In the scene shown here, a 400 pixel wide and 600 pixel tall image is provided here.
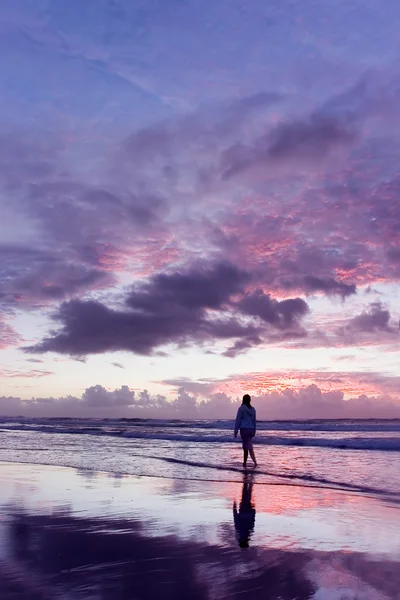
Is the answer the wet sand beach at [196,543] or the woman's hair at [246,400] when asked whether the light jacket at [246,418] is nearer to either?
the woman's hair at [246,400]

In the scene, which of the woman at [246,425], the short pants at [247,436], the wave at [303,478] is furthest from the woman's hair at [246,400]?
the wave at [303,478]

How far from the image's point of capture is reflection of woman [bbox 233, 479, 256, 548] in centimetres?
774

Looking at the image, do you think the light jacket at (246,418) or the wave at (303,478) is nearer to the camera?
the wave at (303,478)

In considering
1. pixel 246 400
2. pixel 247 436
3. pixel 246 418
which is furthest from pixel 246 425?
pixel 246 400

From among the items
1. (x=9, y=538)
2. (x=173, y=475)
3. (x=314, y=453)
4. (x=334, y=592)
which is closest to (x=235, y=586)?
(x=334, y=592)

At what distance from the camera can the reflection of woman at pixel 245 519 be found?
305 inches

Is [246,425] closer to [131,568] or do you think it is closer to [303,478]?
[303,478]

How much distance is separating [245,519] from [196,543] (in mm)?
1842

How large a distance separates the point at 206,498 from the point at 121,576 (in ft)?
17.2

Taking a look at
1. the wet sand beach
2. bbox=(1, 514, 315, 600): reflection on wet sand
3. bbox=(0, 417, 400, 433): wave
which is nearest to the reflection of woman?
the wet sand beach

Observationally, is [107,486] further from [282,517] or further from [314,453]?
[314,453]

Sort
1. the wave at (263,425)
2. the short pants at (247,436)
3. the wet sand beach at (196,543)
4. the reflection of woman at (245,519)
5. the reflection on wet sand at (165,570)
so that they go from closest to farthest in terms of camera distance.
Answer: the reflection on wet sand at (165,570)
the wet sand beach at (196,543)
the reflection of woman at (245,519)
the short pants at (247,436)
the wave at (263,425)

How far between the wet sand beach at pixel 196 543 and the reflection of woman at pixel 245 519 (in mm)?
17

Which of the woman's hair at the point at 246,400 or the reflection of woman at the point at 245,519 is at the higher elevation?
the woman's hair at the point at 246,400
